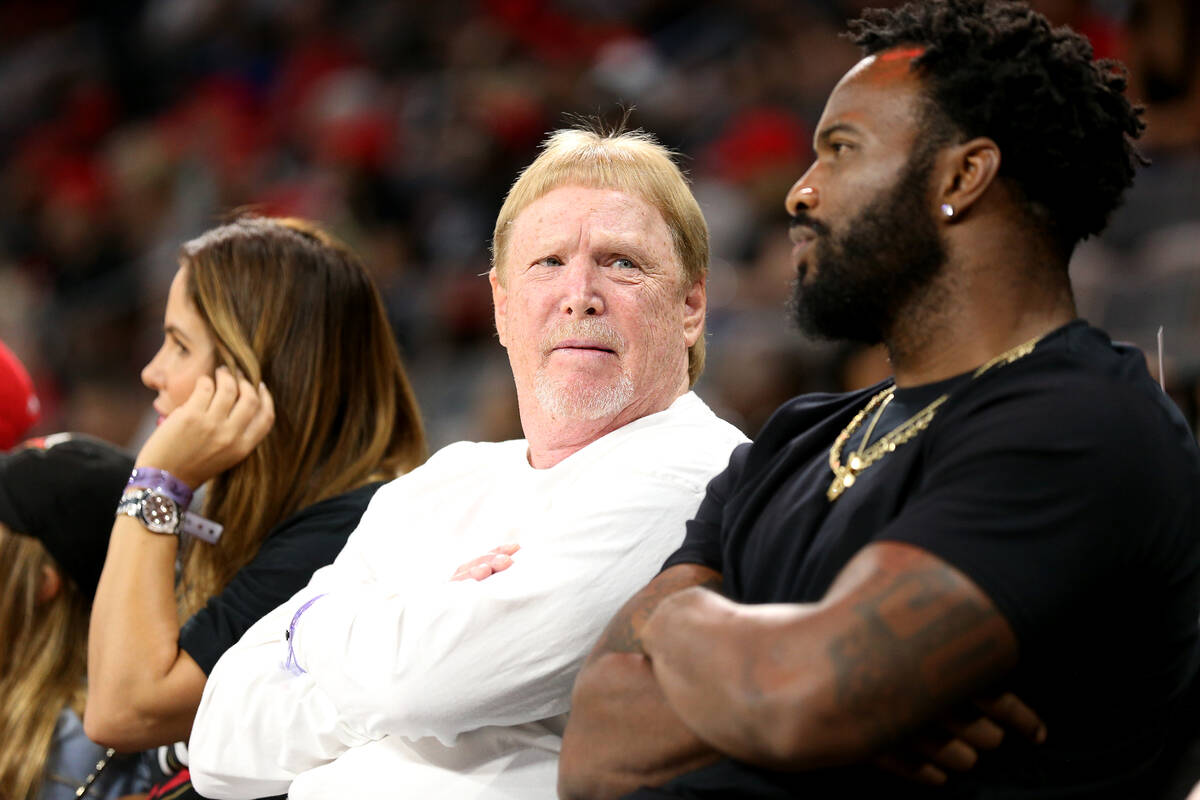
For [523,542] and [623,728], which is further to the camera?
[523,542]

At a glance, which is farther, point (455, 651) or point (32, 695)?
point (32, 695)

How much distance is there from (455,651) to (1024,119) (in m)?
1.05

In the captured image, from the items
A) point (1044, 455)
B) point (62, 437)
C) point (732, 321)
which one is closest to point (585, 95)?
point (732, 321)

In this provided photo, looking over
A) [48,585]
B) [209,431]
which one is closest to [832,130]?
[209,431]

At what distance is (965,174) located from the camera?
1.71 meters

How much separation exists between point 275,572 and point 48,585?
0.71 m

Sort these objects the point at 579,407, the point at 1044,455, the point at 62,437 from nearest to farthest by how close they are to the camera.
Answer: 1. the point at 1044,455
2. the point at 579,407
3. the point at 62,437

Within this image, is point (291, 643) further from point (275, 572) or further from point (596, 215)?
point (596, 215)

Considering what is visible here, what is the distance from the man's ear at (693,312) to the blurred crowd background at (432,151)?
114 cm

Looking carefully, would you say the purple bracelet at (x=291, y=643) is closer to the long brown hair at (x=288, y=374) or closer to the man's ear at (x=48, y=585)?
the long brown hair at (x=288, y=374)

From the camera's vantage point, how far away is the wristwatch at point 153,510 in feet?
8.47

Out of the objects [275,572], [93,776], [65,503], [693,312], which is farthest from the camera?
[65,503]

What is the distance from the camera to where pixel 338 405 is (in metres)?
2.83

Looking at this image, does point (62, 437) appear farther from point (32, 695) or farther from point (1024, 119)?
point (1024, 119)
